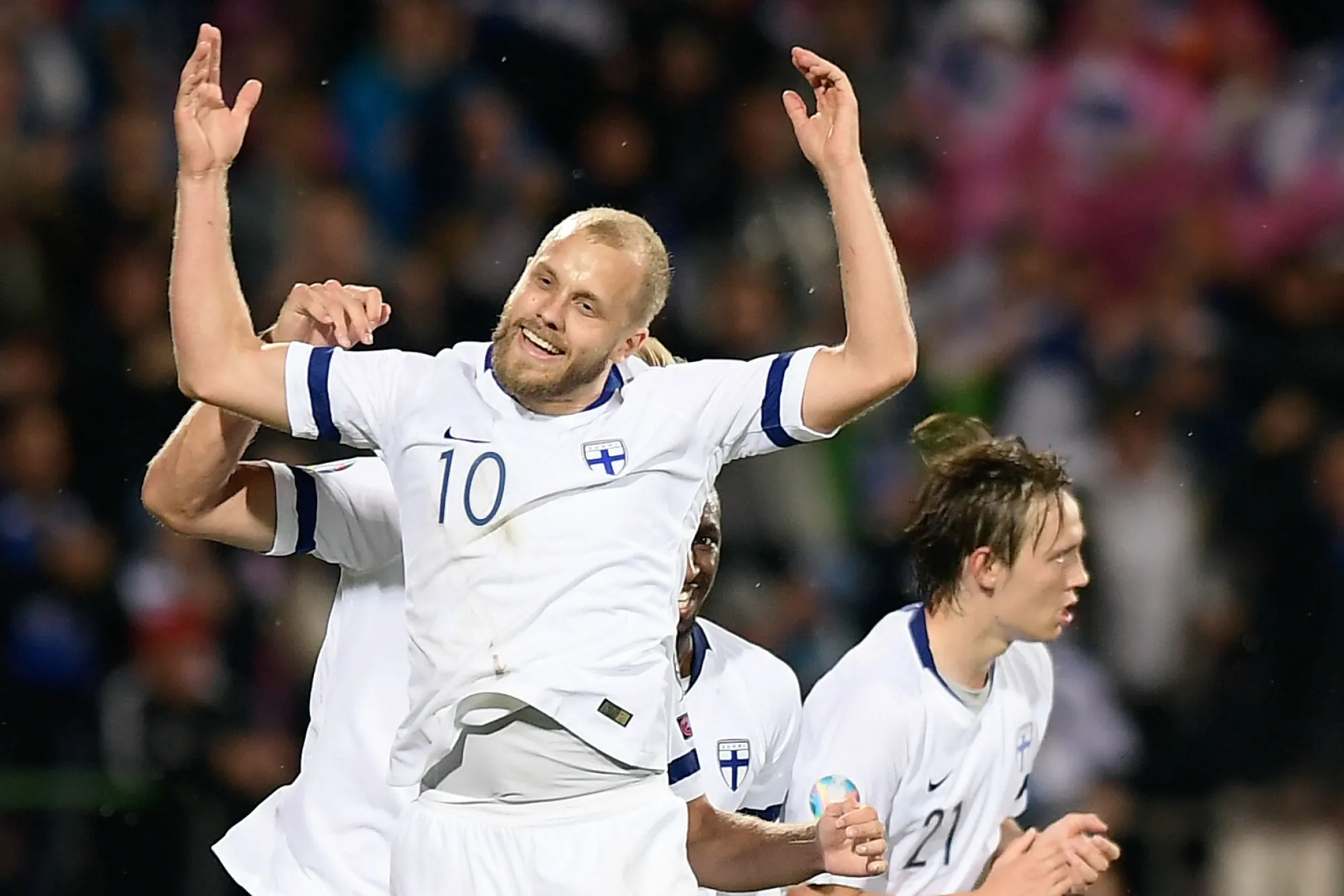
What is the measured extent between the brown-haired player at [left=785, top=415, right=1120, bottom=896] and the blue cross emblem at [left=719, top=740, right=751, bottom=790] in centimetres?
18

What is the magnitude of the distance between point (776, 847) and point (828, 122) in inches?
52.1

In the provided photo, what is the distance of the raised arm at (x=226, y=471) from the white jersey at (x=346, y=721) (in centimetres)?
5

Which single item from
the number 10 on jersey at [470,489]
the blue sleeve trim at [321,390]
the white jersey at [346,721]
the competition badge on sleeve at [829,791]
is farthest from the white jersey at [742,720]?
the blue sleeve trim at [321,390]

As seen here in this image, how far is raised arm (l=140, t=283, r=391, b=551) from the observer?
13.0 feet

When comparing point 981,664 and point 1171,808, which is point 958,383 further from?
point 981,664

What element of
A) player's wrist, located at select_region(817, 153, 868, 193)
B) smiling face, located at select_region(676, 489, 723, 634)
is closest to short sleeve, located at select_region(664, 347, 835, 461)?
player's wrist, located at select_region(817, 153, 868, 193)

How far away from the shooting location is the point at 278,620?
7.48m

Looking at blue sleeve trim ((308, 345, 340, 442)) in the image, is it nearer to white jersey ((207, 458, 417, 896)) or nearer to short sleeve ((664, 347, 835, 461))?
white jersey ((207, 458, 417, 896))

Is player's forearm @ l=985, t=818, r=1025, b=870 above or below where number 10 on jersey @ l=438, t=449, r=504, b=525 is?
below

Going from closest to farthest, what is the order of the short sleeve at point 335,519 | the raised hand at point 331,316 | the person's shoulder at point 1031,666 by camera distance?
the raised hand at point 331,316, the short sleeve at point 335,519, the person's shoulder at point 1031,666

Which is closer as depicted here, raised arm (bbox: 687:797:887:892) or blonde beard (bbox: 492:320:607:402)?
blonde beard (bbox: 492:320:607:402)

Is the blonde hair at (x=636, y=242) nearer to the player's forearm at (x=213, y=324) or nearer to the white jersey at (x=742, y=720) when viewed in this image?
the player's forearm at (x=213, y=324)

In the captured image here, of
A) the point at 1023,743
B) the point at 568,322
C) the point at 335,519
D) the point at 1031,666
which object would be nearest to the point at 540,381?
the point at 568,322

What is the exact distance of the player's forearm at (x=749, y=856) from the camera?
12.8ft
